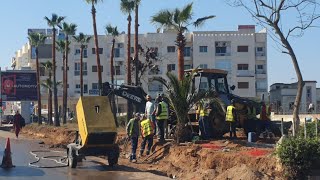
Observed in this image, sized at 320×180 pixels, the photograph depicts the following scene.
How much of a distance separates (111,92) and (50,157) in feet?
12.1

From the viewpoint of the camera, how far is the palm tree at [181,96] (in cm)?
2097

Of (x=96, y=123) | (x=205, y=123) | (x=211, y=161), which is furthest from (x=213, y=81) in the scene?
(x=96, y=123)

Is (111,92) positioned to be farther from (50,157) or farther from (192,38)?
(192,38)

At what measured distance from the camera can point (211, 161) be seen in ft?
57.0

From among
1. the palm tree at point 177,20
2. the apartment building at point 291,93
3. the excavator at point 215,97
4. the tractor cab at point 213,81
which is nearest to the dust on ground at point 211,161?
the excavator at point 215,97

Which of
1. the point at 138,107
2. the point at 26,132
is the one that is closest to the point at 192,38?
the point at 26,132

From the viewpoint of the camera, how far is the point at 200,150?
18906 mm

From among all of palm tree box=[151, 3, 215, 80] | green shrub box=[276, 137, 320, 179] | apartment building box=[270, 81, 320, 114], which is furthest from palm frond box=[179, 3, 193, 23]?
apartment building box=[270, 81, 320, 114]

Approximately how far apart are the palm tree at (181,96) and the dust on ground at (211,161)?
95cm

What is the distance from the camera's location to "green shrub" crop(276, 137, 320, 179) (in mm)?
13594

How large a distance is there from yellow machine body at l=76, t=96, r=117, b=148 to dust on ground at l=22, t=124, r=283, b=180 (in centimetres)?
168

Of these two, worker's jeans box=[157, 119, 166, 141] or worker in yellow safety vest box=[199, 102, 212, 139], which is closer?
worker's jeans box=[157, 119, 166, 141]

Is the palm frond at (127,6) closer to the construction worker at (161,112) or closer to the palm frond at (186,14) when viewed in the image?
the palm frond at (186,14)

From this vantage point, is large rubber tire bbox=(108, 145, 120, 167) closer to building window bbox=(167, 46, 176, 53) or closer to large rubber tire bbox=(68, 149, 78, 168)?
large rubber tire bbox=(68, 149, 78, 168)
